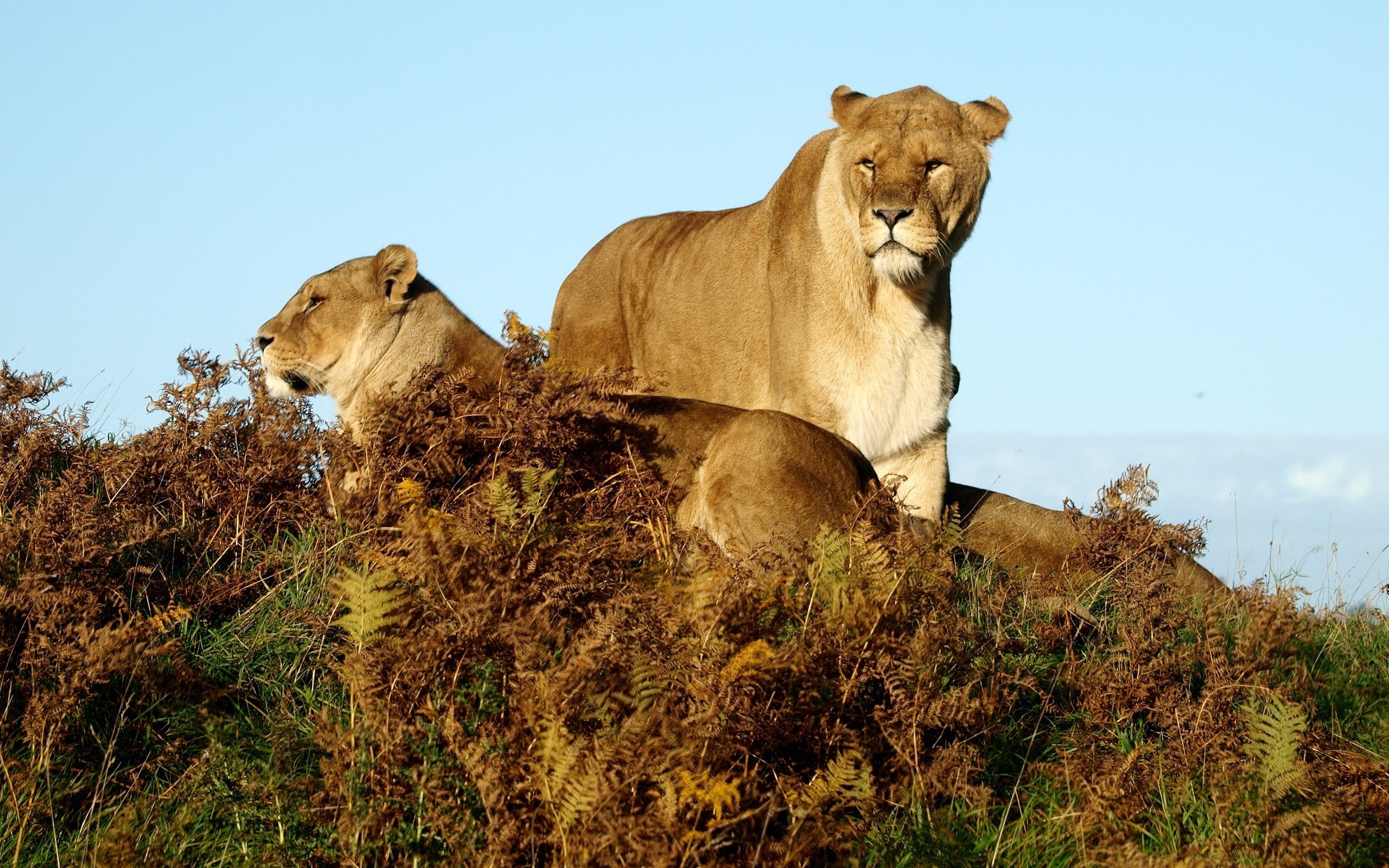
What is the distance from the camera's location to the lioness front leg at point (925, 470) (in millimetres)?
8289

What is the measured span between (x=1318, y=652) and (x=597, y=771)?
4210 millimetres

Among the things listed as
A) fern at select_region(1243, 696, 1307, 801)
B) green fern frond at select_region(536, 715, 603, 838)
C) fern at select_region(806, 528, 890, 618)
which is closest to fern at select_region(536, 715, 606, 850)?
green fern frond at select_region(536, 715, 603, 838)

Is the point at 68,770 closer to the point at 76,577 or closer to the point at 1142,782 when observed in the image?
the point at 76,577

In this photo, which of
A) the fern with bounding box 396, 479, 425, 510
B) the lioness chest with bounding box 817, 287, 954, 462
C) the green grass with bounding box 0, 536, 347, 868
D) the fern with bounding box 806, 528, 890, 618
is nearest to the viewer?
the green grass with bounding box 0, 536, 347, 868

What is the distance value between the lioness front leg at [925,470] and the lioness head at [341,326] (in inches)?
114

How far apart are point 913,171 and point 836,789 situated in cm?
443

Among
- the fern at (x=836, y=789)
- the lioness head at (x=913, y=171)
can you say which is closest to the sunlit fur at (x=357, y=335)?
the lioness head at (x=913, y=171)

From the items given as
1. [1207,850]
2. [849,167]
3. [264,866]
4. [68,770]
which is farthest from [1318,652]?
[68,770]

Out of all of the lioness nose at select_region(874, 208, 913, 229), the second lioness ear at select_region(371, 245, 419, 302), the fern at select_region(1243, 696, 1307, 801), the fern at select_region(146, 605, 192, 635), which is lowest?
the fern at select_region(1243, 696, 1307, 801)

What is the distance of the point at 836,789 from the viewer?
165 inches

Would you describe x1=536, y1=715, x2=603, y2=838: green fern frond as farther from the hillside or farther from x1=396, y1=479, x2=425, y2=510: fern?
x1=396, y1=479, x2=425, y2=510: fern

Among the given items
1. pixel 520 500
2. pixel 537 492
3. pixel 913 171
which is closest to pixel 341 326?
pixel 520 500

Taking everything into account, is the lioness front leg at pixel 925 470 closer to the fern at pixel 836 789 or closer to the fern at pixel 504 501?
the fern at pixel 504 501

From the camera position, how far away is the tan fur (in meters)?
6.89
